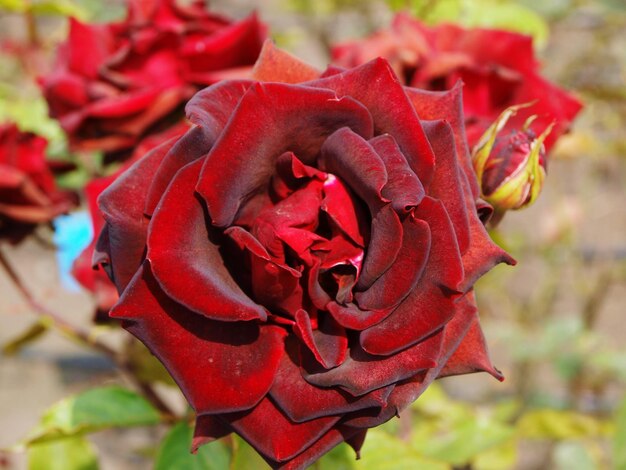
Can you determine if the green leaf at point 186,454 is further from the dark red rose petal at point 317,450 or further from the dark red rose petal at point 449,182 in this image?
the dark red rose petal at point 449,182

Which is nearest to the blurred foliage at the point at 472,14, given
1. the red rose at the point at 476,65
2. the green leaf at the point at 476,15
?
the green leaf at the point at 476,15

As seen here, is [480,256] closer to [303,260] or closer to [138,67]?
[303,260]

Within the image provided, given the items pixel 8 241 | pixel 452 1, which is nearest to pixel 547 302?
pixel 452 1

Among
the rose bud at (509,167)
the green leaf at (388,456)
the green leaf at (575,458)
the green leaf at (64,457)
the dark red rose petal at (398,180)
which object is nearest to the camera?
the dark red rose petal at (398,180)

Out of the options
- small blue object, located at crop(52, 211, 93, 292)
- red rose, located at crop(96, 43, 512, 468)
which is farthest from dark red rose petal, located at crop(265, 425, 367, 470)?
small blue object, located at crop(52, 211, 93, 292)

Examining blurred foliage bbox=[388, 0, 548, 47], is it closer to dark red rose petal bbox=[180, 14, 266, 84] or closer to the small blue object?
dark red rose petal bbox=[180, 14, 266, 84]

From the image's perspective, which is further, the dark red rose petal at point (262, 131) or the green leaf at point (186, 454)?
the green leaf at point (186, 454)

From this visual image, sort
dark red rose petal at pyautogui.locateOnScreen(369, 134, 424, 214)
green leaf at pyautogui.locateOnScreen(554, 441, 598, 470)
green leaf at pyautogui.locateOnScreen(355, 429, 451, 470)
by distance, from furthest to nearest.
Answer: green leaf at pyautogui.locateOnScreen(554, 441, 598, 470)
green leaf at pyautogui.locateOnScreen(355, 429, 451, 470)
dark red rose petal at pyautogui.locateOnScreen(369, 134, 424, 214)
